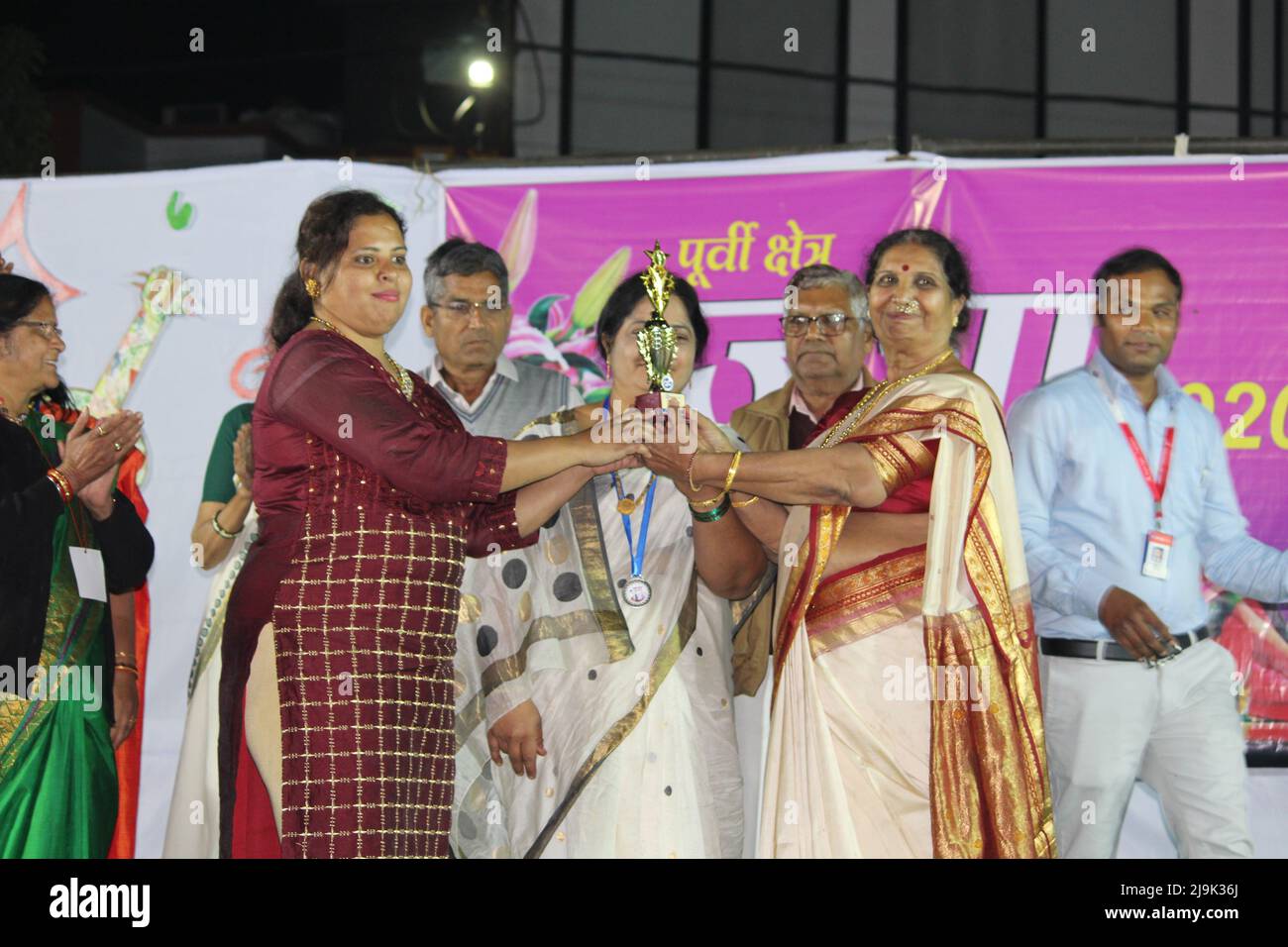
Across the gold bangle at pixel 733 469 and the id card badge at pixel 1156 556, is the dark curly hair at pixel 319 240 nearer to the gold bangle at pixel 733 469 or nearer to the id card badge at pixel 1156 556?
the gold bangle at pixel 733 469

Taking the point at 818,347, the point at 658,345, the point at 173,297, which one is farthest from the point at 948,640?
the point at 173,297

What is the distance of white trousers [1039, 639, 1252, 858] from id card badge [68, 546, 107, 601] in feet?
8.98

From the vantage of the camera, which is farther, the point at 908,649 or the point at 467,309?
the point at 467,309

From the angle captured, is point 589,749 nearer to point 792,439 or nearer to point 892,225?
point 792,439

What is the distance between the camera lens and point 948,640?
3.32m

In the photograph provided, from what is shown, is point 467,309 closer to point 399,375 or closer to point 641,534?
point 641,534

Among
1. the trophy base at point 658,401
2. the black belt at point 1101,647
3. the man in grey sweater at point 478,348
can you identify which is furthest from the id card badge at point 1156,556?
the man in grey sweater at point 478,348

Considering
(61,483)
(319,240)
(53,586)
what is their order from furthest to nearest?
1. (53,586)
2. (61,483)
3. (319,240)

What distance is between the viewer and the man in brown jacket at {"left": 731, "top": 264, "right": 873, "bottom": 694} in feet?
14.0

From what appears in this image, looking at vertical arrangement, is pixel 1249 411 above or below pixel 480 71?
below

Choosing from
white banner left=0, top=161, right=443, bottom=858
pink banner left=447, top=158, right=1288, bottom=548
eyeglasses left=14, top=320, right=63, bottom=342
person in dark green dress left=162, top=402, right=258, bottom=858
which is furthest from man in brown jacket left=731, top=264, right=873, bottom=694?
eyeglasses left=14, top=320, right=63, bottom=342

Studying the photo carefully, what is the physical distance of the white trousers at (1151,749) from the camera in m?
4.11

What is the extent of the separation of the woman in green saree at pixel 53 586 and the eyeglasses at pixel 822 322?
1.91 meters

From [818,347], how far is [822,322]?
0.07 metres
